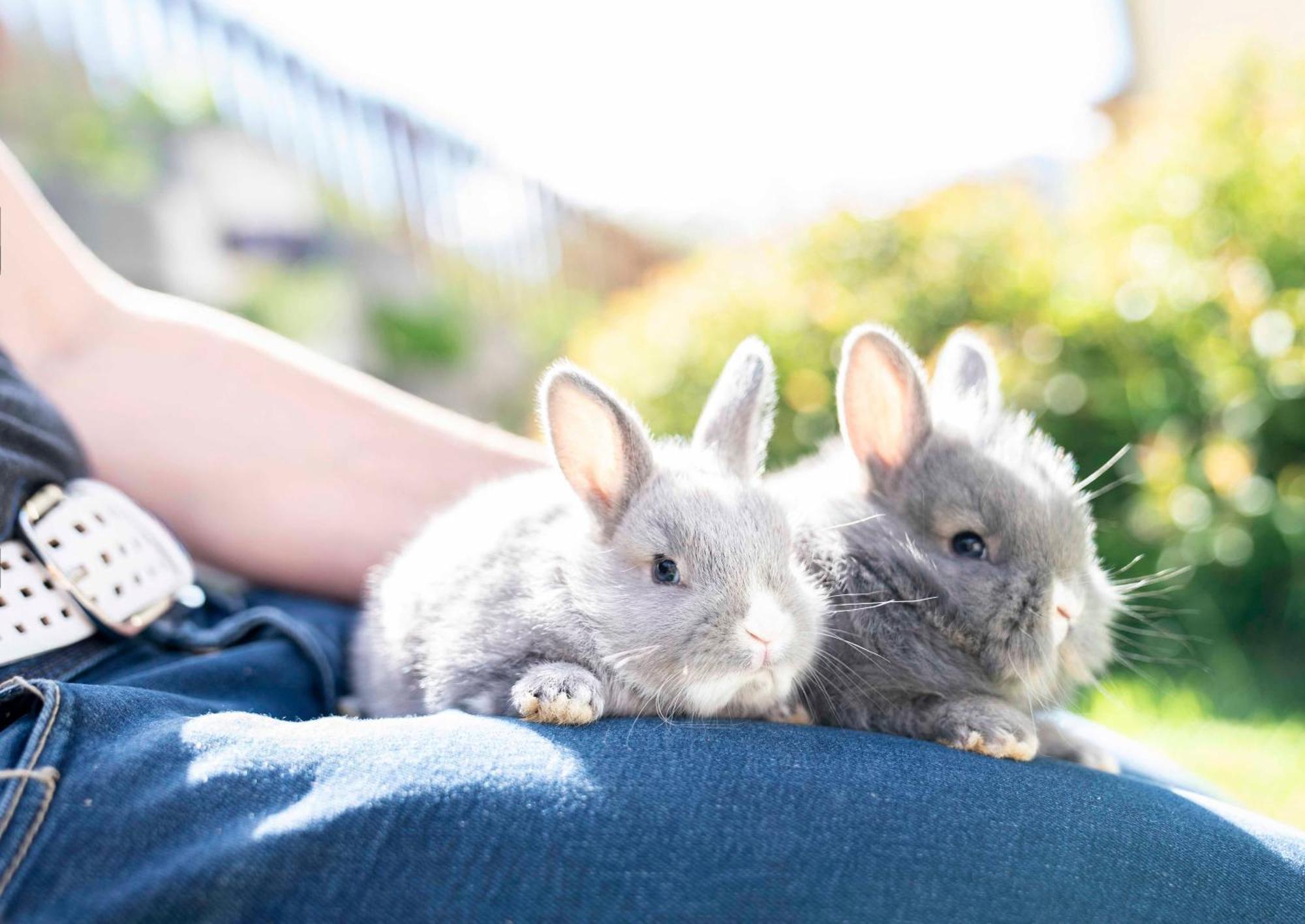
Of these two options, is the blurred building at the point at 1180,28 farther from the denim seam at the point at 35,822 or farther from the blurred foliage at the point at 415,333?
the denim seam at the point at 35,822

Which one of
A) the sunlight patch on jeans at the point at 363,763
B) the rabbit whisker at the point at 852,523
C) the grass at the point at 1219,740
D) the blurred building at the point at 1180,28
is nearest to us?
the sunlight patch on jeans at the point at 363,763

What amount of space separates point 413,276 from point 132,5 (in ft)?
10.9

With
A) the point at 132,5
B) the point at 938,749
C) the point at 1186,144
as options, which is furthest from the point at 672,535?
the point at 132,5

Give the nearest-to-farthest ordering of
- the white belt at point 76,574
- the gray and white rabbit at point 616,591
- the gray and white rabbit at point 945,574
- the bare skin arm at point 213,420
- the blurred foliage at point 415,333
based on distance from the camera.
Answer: the white belt at point 76,574 < the gray and white rabbit at point 616,591 < the gray and white rabbit at point 945,574 < the bare skin arm at point 213,420 < the blurred foliage at point 415,333

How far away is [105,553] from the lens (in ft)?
5.40

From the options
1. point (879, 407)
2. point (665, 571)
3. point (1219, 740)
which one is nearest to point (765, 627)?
point (665, 571)

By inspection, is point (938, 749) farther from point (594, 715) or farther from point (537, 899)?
point (537, 899)

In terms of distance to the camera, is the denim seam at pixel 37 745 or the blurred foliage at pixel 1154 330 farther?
the blurred foliage at pixel 1154 330

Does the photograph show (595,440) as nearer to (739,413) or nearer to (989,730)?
(739,413)

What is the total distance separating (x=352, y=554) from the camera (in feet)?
7.90

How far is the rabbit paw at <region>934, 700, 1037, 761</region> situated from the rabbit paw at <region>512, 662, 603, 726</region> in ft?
1.90

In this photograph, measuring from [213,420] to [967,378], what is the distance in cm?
169

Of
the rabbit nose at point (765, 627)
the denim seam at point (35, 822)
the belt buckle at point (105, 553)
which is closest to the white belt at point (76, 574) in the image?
the belt buckle at point (105, 553)

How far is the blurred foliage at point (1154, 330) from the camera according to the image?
3.98 m
